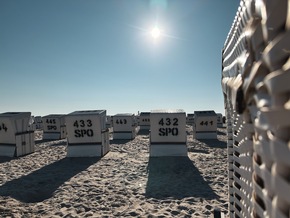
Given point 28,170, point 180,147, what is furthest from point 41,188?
point 180,147

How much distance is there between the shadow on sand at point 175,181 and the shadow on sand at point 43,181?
124 inches

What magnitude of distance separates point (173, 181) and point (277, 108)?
8586 millimetres

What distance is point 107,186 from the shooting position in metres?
8.25

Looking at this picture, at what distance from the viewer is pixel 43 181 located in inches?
354

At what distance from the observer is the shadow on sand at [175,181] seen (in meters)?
7.40

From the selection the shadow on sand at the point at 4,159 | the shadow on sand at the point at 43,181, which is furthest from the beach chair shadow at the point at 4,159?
the shadow on sand at the point at 43,181

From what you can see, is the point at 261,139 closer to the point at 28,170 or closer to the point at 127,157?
the point at 28,170

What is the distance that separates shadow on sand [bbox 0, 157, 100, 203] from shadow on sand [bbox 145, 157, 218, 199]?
10.3ft

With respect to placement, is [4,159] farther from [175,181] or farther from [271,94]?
[271,94]

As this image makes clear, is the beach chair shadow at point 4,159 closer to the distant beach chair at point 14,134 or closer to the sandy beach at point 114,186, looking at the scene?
the sandy beach at point 114,186

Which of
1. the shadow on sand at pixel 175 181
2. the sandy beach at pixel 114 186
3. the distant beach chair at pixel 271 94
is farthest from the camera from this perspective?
the shadow on sand at pixel 175 181

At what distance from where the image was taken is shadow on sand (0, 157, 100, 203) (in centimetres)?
750

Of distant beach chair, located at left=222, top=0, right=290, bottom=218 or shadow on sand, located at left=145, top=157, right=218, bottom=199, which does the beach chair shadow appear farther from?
Result: distant beach chair, located at left=222, top=0, right=290, bottom=218

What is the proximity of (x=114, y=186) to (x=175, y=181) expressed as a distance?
7.21 ft
